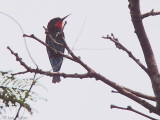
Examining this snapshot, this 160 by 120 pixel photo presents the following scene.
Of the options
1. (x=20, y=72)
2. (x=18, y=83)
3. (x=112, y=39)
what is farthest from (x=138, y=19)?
(x=18, y=83)

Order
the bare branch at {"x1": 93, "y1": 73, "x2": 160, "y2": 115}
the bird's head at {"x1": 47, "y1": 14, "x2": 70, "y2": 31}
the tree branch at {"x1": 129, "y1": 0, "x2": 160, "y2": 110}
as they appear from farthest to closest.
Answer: the bird's head at {"x1": 47, "y1": 14, "x2": 70, "y2": 31}, the tree branch at {"x1": 129, "y1": 0, "x2": 160, "y2": 110}, the bare branch at {"x1": 93, "y1": 73, "x2": 160, "y2": 115}

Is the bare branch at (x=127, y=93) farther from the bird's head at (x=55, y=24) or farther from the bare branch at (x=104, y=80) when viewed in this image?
the bird's head at (x=55, y=24)

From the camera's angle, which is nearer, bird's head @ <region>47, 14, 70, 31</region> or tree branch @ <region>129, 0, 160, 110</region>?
tree branch @ <region>129, 0, 160, 110</region>

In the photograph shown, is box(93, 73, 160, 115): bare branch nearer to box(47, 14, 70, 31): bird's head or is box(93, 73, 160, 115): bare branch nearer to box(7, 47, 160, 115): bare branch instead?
box(7, 47, 160, 115): bare branch

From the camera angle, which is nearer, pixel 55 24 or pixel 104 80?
pixel 104 80

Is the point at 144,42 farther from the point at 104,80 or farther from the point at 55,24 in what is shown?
the point at 55,24

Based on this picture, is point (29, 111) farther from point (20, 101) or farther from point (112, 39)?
point (112, 39)

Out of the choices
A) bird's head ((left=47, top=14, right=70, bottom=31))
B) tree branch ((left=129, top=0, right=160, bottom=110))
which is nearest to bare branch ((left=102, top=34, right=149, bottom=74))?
tree branch ((left=129, top=0, right=160, bottom=110))

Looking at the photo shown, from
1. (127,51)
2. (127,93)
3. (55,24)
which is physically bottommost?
(127,93)

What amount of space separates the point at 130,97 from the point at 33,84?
733 mm

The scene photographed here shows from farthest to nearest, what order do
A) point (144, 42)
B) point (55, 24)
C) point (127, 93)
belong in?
1. point (55, 24)
2. point (144, 42)
3. point (127, 93)

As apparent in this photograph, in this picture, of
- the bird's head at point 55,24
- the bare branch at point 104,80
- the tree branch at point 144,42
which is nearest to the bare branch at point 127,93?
the bare branch at point 104,80

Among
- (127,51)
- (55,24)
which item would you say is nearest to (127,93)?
(127,51)

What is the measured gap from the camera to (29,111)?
1.31 meters
